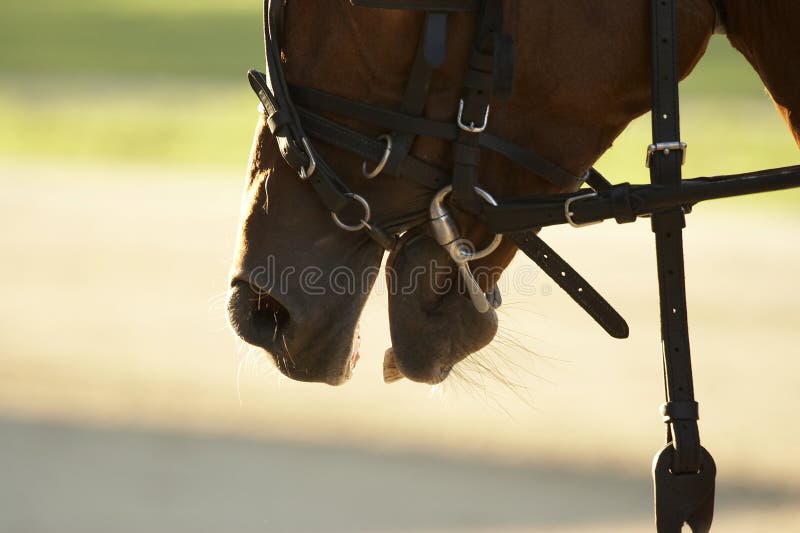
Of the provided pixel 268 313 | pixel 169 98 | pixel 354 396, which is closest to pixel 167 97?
pixel 169 98

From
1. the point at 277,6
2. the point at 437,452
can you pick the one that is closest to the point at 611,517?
the point at 437,452

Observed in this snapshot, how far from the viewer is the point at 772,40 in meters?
2.30

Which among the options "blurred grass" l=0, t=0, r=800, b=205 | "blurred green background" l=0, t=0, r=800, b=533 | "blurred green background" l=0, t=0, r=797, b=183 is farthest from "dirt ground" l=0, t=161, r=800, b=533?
"blurred green background" l=0, t=0, r=797, b=183

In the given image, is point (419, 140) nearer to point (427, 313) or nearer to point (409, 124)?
point (409, 124)

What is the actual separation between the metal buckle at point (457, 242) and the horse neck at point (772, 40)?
606mm

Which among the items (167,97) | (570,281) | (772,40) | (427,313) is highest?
(167,97)

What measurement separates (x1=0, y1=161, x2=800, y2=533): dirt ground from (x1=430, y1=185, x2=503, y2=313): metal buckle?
0.30 metres

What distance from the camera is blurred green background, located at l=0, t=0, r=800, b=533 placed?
577 cm

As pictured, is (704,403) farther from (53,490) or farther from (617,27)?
(617,27)

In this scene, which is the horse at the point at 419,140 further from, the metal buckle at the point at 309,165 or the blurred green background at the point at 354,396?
the blurred green background at the point at 354,396

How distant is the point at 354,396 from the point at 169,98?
53.8ft

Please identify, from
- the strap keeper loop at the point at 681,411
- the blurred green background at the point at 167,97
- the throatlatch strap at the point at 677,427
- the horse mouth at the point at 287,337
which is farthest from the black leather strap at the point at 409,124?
the blurred green background at the point at 167,97

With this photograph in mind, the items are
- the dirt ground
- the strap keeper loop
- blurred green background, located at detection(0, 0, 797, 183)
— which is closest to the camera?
the strap keeper loop

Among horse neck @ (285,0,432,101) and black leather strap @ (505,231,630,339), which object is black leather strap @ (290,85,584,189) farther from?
black leather strap @ (505,231,630,339)
